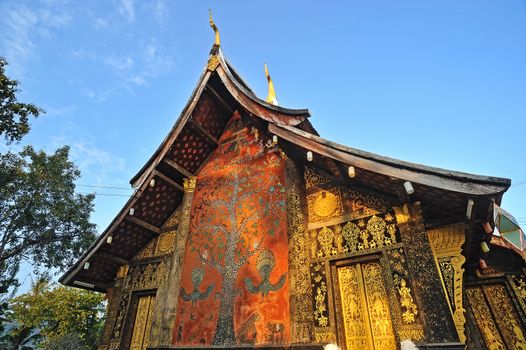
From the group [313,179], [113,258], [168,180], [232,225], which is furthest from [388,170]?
[113,258]

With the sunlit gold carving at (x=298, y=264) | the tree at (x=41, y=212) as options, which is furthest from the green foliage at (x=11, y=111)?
the sunlit gold carving at (x=298, y=264)

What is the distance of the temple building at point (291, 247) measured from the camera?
419cm

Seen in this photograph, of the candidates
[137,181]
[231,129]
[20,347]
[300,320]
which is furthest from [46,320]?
[300,320]

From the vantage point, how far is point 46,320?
1933 cm

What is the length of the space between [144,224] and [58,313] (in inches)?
679

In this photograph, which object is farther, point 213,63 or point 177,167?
point 177,167

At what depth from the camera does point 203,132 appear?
7.99 meters

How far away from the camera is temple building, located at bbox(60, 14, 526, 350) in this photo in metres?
4.19

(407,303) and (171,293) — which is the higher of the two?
(171,293)

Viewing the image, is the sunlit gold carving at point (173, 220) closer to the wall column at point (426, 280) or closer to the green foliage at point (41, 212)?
the wall column at point (426, 280)

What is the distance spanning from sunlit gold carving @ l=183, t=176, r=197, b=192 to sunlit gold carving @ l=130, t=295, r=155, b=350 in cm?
295

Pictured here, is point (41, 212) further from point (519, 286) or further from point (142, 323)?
point (519, 286)

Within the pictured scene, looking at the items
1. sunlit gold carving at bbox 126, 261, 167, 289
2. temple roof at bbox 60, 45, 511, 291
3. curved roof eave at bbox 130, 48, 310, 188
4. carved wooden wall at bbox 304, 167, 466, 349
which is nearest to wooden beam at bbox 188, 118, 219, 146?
temple roof at bbox 60, 45, 511, 291

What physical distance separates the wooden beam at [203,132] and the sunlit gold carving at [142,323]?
4499 mm
